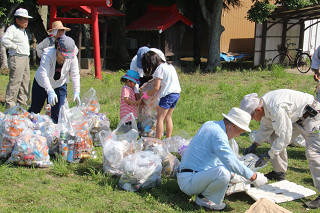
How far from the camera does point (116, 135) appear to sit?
4301mm

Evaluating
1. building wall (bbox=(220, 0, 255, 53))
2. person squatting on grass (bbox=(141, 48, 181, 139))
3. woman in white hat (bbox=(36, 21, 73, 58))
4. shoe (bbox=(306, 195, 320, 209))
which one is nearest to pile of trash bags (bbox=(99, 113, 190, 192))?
person squatting on grass (bbox=(141, 48, 181, 139))

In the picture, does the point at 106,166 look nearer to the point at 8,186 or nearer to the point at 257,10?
the point at 8,186

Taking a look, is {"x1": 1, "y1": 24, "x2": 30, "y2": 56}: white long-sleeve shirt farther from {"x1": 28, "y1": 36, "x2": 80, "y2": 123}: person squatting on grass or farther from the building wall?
the building wall

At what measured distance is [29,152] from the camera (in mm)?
4285

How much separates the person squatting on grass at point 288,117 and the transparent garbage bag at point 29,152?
244 cm

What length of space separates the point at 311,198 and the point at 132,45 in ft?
50.8

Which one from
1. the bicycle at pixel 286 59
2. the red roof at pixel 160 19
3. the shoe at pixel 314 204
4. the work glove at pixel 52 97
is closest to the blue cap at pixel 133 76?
the work glove at pixel 52 97

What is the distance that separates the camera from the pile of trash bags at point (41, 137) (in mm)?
4309

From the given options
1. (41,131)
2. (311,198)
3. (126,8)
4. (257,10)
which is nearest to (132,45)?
(126,8)

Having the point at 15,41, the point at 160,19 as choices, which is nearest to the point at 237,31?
the point at 160,19

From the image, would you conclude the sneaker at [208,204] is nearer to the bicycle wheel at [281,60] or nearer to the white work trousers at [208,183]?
the white work trousers at [208,183]

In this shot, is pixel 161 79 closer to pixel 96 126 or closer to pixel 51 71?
pixel 96 126

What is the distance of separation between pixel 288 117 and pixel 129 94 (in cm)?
241

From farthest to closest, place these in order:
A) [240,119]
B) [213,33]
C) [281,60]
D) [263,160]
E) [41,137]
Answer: [281,60] < [213,33] < [41,137] < [263,160] < [240,119]
